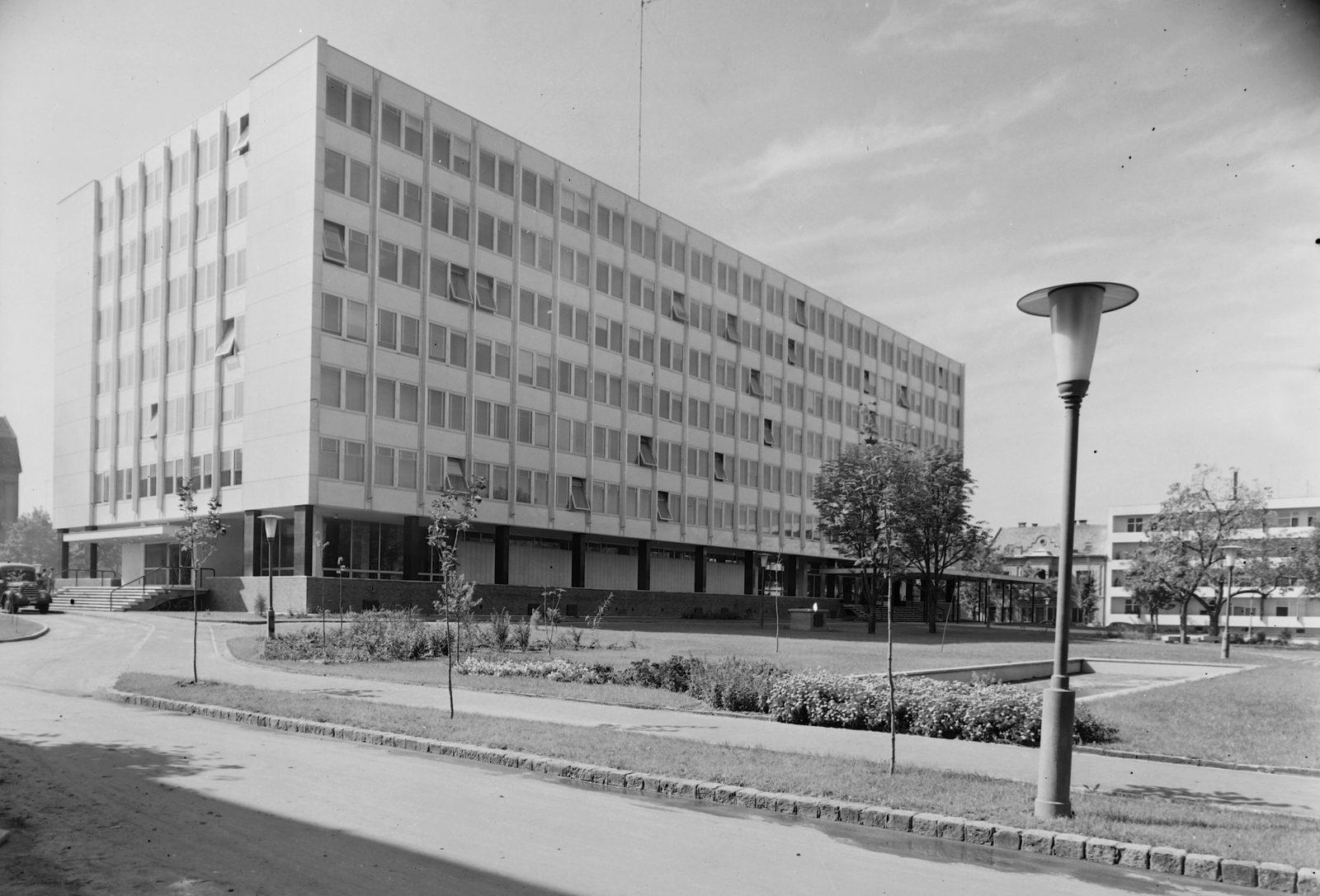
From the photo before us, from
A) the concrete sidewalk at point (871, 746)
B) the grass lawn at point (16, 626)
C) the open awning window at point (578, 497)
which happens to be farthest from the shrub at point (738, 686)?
the open awning window at point (578, 497)

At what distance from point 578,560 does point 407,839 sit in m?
51.4

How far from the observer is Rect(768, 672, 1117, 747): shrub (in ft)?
43.7

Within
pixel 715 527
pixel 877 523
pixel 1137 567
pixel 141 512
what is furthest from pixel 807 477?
pixel 877 523

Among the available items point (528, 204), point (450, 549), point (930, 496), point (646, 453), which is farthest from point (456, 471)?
point (450, 549)

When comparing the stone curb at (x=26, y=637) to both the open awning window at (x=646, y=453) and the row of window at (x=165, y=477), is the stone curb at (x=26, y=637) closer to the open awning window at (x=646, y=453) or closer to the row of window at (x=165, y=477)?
the row of window at (x=165, y=477)

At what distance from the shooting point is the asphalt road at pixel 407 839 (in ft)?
22.4

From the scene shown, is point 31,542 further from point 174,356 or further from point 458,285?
point 458,285

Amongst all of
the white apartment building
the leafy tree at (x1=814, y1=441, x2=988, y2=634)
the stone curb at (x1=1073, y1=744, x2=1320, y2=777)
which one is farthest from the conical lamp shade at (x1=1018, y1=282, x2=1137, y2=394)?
the white apartment building

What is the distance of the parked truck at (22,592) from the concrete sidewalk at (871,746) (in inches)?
1202

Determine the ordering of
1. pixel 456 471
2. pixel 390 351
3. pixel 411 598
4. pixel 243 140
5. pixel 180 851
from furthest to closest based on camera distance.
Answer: pixel 456 471
pixel 243 140
pixel 390 351
pixel 411 598
pixel 180 851

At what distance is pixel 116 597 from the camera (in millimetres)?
49156

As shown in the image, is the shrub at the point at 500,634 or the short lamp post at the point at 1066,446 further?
the shrub at the point at 500,634

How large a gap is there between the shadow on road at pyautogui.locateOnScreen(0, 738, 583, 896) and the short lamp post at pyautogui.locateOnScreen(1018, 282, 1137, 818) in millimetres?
4403

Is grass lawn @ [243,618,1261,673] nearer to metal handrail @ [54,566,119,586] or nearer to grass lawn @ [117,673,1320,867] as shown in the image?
grass lawn @ [117,673,1320,867]
